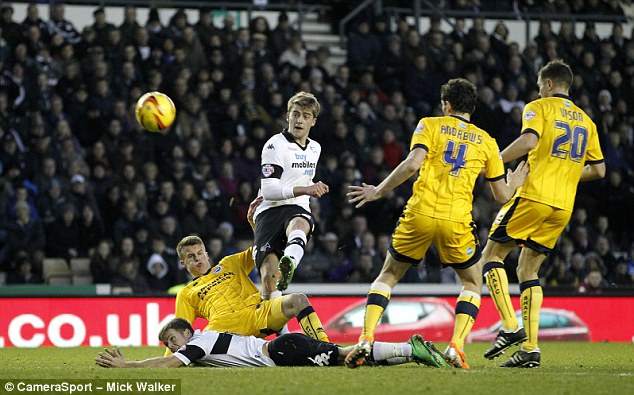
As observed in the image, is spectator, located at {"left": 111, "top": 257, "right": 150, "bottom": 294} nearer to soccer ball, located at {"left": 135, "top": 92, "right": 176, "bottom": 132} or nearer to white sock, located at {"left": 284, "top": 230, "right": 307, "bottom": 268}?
soccer ball, located at {"left": 135, "top": 92, "right": 176, "bottom": 132}

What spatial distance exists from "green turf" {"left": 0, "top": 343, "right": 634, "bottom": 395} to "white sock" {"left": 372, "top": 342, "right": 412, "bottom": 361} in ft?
0.35

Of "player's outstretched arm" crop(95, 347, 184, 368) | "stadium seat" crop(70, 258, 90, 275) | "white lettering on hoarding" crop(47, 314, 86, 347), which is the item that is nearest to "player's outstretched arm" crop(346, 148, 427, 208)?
"player's outstretched arm" crop(95, 347, 184, 368)

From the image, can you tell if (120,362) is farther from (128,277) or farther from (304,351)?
(128,277)

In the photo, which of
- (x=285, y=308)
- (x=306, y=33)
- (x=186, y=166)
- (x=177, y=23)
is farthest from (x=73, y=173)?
(x=285, y=308)

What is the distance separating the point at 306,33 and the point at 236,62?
3.00 meters

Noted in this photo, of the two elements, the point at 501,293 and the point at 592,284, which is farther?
the point at 592,284

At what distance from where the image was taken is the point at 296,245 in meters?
9.09

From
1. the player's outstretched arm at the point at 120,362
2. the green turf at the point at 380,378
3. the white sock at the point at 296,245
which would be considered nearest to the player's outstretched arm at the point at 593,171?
the green turf at the point at 380,378

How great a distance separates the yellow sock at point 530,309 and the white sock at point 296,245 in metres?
1.73

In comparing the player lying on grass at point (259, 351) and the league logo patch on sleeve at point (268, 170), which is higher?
the league logo patch on sleeve at point (268, 170)

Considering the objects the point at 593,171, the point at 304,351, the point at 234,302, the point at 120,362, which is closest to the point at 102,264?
the point at 234,302

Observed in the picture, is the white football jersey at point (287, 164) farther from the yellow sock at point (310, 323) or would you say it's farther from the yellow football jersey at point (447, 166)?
the yellow football jersey at point (447, 166)

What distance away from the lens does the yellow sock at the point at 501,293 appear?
30.1 feet

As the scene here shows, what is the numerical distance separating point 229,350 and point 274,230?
1379 mm
